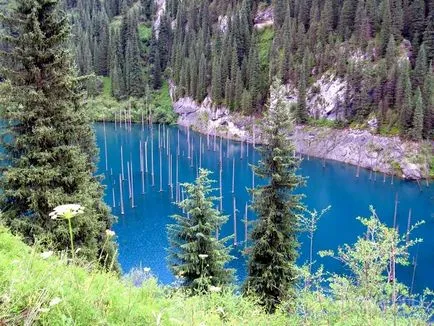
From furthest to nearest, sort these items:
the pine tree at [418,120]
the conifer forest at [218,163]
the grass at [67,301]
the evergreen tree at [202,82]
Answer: the evergreen tree at [202,82]
the pine tree at [418,120]
the conifer forest at [218,163]
the grass at [67,301]

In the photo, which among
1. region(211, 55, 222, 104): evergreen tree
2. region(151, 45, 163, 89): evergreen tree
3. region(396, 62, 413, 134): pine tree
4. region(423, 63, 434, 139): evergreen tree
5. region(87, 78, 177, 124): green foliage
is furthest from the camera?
region(151, 45, 163, 89): evergreen tree

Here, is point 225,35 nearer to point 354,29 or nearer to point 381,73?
point 354,29

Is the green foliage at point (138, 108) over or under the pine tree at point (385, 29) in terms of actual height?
under

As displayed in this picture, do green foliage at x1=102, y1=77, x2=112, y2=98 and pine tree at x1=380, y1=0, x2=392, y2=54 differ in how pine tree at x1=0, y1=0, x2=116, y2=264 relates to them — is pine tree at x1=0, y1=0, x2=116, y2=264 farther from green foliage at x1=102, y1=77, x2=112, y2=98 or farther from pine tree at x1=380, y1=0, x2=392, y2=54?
green foliage at x1=102, y1=77, x2=112, y2=98

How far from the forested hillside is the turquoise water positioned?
16275 millimetres

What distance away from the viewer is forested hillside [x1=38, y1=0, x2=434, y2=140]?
291ft

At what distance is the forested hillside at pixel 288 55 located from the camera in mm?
88625

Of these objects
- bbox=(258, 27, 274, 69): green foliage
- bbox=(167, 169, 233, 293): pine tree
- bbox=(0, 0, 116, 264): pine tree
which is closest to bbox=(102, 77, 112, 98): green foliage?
bbox=(258, 27, 274, 69): green foliage

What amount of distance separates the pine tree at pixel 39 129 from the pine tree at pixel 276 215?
11.1 m

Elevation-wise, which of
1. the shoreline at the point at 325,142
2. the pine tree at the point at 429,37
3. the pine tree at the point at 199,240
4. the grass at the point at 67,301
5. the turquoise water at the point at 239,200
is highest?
the pine tree at the point at 429,37

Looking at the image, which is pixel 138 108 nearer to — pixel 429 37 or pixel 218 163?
pixel 218 163

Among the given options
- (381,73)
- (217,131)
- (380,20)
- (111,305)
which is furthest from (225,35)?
(111,305)

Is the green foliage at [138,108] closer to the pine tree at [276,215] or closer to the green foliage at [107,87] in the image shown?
the green foliage at [107,87]

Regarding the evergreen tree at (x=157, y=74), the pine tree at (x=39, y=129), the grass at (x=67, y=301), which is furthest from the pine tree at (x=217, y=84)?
the grass at (x=67, y=301)
